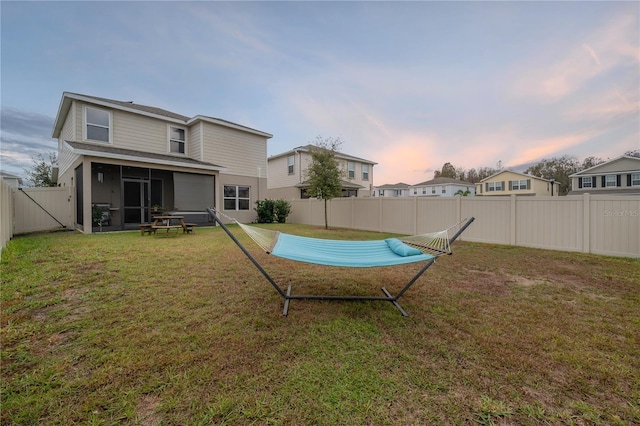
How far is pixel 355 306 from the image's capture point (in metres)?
3.32

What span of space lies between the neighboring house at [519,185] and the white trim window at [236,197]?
113 ft

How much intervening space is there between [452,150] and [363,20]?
504 inches

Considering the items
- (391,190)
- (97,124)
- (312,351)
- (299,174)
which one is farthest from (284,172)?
(391,190)

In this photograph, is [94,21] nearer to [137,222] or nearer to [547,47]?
[137,222]

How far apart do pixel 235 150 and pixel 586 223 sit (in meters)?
14.6

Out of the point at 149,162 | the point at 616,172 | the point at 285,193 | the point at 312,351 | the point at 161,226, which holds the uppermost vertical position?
the point at 616,172

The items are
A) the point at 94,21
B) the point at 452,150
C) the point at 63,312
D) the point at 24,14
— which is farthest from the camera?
the point at 452,150

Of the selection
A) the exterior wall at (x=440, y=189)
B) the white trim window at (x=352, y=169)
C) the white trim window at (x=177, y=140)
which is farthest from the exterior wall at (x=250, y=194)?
the exterior wall at (x=440, y=189)

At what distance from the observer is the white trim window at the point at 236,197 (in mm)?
14289

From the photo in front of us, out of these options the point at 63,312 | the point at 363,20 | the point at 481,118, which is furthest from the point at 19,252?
the point at 481,118

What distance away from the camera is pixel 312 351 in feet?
7.41

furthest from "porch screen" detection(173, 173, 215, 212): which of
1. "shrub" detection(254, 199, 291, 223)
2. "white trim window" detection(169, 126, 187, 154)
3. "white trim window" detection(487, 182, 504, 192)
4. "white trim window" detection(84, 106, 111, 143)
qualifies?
"white trim window" detection(487, 182, 504, 192)

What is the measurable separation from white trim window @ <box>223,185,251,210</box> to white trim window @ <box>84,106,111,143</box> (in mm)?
5455

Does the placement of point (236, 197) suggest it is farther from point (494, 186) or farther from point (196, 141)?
point (494, 186)
